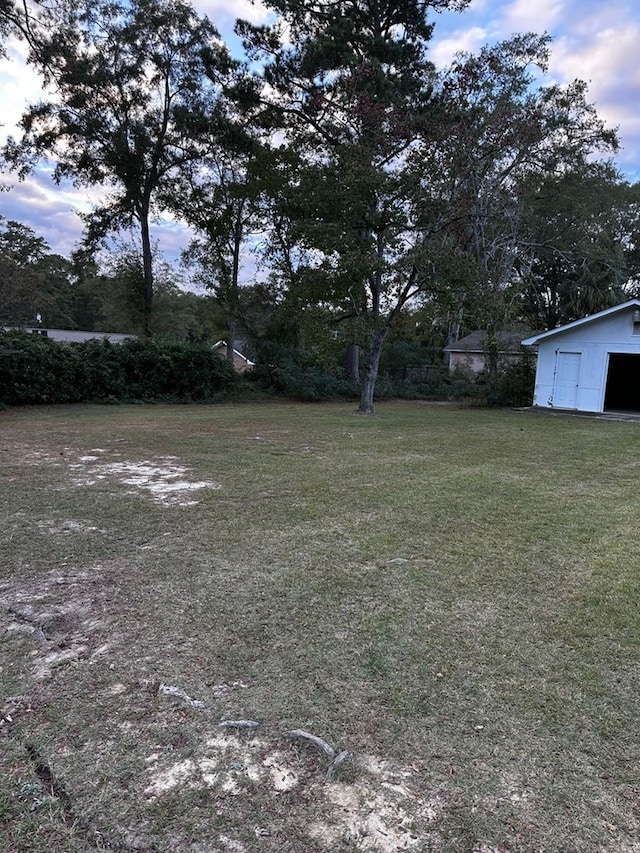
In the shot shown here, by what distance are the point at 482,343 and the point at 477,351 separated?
1058 millimetres

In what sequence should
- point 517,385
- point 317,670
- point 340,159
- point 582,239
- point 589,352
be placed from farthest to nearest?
point 582,239, point 517,385, point 589,352, point 340,159, point 317,670

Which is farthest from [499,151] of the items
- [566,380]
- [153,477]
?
[153,477]

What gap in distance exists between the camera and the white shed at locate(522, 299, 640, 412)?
13898mm

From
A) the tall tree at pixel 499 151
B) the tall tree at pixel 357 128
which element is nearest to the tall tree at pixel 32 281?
the tall tree at pixel 357 128

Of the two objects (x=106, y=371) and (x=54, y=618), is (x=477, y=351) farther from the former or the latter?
(x=54, y=618)

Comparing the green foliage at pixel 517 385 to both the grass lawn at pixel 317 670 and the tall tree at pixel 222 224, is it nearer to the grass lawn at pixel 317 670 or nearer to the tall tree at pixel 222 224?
the tall tree at pixel 222 224

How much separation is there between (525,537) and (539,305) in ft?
86.8

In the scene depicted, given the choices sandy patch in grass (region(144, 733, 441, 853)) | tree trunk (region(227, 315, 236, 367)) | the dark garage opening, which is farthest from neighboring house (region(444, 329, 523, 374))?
sandy patch in grass (region(144, 733, 441, 853))

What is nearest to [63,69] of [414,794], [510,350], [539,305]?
[510,350]

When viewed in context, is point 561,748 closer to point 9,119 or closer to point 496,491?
point 496,491

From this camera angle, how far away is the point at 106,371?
1537 centimetres

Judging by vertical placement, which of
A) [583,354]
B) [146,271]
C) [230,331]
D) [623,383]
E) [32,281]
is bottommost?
[623,383]

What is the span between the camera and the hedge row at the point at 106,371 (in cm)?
1388

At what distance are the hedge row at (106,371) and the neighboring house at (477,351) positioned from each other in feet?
31.5
